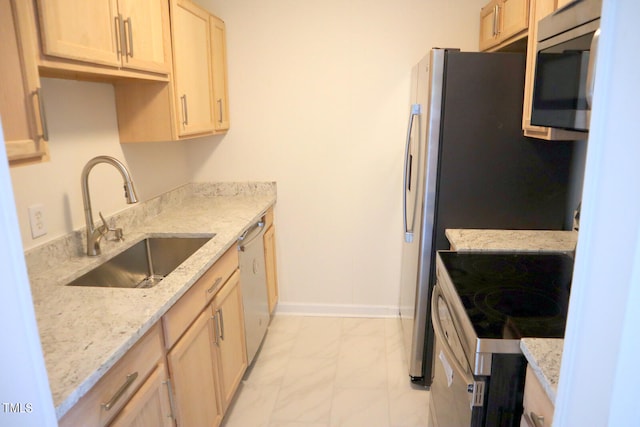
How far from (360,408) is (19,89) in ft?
6.65

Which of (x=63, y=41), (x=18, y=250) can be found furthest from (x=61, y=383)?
(x=63, y=41)

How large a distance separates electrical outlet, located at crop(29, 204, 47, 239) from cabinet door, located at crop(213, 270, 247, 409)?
741 mm

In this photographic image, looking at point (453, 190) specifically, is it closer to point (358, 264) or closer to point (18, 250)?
point (358, 264)

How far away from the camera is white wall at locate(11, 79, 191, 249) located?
1635mm

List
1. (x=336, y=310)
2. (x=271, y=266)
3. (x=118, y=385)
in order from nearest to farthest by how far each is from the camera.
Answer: (x=118, y=385), (x=271, y=266), (x=336, y=310)

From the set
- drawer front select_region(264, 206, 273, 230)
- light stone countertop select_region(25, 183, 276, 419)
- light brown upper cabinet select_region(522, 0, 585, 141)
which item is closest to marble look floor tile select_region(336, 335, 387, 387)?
drawer front select_region(264, 206, 273, 230)

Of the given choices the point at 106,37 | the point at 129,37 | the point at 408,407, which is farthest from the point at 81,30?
the point at 408,407

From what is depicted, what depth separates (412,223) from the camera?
2.41 metres

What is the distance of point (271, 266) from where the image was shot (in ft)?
9.90

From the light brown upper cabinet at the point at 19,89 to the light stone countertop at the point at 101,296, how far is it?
1.57 ft

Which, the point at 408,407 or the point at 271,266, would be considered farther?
the point at 271,266

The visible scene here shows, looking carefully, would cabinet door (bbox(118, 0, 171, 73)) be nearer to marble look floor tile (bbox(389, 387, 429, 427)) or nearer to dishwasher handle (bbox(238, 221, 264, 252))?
dishwasher handle (bbox(238, 221, 264, 252))

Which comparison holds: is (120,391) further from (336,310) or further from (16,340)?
(336,310)

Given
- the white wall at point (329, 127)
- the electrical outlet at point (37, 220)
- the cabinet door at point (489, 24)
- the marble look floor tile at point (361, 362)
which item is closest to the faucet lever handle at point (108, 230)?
the electrical outlet at point (37, 220)
